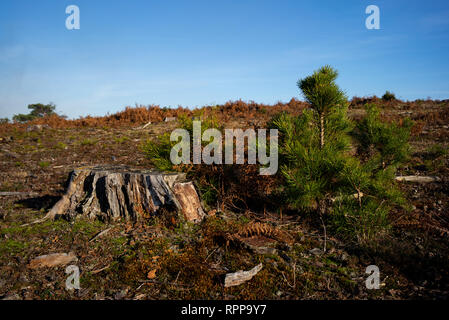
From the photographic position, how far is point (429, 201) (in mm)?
5508

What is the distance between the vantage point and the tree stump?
198 inches

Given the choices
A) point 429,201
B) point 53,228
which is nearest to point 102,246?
point 53,228

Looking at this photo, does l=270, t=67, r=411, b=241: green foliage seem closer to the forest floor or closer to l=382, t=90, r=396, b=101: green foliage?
the forest floor

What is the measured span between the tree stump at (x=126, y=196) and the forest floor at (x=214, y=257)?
0.25 metres

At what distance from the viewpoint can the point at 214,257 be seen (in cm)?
387

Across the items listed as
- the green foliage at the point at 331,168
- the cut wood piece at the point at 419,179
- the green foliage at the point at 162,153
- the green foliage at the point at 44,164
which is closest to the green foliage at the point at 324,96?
the green foliage at the point at 331,168

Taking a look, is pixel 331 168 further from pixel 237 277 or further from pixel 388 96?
pixel 388 96

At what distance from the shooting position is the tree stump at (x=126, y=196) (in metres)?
5.02

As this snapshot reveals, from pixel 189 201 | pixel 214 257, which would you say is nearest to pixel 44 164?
pixel 189 201

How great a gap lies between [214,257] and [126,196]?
2.36m
